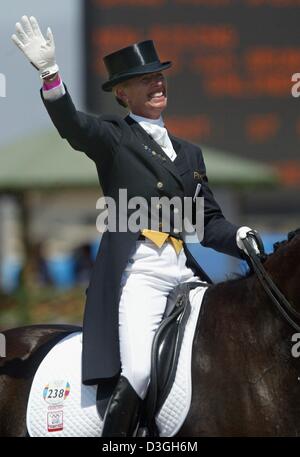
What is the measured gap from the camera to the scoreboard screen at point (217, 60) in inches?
573

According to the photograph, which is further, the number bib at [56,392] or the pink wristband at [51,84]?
the number bib at [56,392]

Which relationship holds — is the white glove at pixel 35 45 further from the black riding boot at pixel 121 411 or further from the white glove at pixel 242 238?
the black riding boot at pixel 121 411

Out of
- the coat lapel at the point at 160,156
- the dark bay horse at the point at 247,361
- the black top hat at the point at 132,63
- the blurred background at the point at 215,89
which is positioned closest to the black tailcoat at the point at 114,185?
the coat lapel at the point at 160,156

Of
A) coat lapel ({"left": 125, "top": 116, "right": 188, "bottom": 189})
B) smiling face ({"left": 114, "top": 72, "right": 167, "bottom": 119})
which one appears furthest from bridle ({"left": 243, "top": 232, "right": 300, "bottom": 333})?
smiling face ({"left": 114, "top": 72, "right": 167, "bottom": 119})

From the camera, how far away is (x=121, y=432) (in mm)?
4523

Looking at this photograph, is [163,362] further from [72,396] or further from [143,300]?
[72,396]

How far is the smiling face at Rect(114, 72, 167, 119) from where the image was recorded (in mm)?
4875

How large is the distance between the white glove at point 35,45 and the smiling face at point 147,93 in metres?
0.54

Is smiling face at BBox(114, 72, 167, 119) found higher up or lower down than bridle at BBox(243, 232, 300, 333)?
higher up

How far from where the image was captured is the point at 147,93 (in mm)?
4895

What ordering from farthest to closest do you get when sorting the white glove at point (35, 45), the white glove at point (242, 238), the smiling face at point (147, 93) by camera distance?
the smiling face at point (147, 93)
the white glove at point (242, 238)
the white glove at point (35, 45)

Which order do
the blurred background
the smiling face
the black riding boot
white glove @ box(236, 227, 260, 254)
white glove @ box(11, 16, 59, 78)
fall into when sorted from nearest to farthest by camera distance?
white glove @ box(11, 16, 59, 78), the black riding boot, white glove @ box(236, 227, 260, 254), the smiling face, the blurred background

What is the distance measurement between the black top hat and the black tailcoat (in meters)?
0.21

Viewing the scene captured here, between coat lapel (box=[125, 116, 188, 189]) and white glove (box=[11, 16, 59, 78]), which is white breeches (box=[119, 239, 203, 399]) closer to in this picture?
coat lapel (box=[125, 116, 188, 189])
